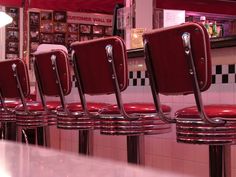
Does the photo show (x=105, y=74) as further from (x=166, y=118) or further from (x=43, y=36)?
(x=43, y=36)

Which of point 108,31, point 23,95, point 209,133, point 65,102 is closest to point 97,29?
point 108,31

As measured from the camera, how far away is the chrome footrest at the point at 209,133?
202 cm

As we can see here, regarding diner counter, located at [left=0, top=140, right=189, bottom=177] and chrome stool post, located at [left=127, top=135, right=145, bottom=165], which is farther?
chrome stool post, located at [left=127, top=135, right=145, bottom=165]

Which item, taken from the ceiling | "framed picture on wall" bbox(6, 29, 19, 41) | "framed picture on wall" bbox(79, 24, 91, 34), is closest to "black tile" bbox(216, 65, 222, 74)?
the ceiling

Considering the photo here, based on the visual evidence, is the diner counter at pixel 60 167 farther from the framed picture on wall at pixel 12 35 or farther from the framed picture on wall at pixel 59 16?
the framed picture on wall at pixel 59 16

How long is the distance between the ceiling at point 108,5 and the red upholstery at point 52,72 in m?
4.46

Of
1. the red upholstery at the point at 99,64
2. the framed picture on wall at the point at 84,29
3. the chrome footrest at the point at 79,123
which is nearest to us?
the red upholstery at the point at 99,64

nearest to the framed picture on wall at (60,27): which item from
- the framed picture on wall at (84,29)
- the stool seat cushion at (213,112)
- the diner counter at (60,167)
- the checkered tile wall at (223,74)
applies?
the framed picture on wall at (84,29)

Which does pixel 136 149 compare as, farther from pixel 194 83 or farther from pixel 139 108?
pixel 194 83

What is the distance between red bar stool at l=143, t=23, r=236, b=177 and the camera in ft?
6.52

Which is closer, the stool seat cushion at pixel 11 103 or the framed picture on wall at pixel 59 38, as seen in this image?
the stool seat cushion at pixel 11 103

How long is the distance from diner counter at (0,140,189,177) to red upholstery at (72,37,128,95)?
4.35 feet

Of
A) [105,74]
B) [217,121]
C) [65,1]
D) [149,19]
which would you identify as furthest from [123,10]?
[65,1]

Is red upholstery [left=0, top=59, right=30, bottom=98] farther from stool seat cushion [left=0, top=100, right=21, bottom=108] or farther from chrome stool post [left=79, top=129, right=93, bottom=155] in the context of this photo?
chrome stool post [left=79, top=129, right=93, bottom=155]
